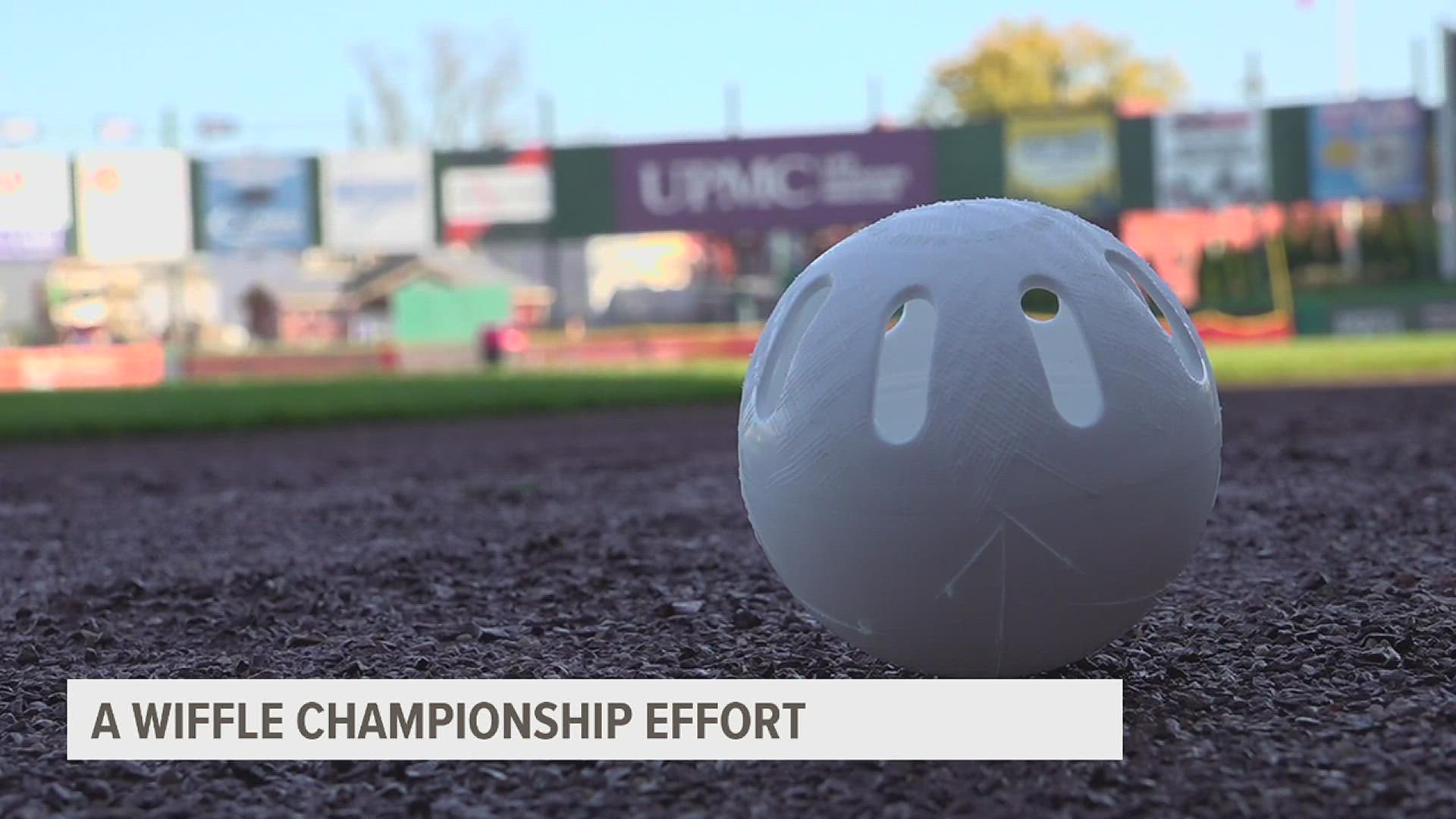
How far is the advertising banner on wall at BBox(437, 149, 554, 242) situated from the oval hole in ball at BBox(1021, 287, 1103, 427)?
1482 inches

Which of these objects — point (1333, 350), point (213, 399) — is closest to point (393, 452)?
point (213, 399)

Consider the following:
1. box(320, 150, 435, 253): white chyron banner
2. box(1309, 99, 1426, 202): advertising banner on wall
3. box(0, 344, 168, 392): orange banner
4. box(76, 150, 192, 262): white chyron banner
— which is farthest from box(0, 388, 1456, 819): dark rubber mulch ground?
box(76, 150, 192, 262): white chyron banner

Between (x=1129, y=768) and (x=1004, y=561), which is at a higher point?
(x=1004, y=561)

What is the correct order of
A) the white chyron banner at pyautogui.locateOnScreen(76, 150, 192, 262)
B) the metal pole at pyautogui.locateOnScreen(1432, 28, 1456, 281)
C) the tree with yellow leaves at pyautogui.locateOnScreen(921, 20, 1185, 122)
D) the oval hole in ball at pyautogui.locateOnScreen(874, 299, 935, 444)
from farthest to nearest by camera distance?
1. the tree with yellow leaves at pyautogui.locateOnScreen(921, 20, 1185, 122)
2. the white chyron banner at pyautogui.locateOnScreen(76, 150, 192, 262)
3. the metal pole at pyautogui.locateOnScreen(1432, 28, 1456, 281)
4. the oval hole in ball at pyautogui.locateOnScreen(874, 299, 935, 444)

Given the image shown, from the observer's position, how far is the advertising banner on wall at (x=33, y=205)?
43.8 metres

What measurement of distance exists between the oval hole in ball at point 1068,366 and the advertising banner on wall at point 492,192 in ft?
124

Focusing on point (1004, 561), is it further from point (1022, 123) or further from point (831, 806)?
point (1022, 123)

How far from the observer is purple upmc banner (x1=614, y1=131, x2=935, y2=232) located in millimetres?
41656

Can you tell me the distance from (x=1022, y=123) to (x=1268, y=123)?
6.46 metres

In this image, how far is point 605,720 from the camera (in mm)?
4727

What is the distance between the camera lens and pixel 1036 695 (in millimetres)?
4520

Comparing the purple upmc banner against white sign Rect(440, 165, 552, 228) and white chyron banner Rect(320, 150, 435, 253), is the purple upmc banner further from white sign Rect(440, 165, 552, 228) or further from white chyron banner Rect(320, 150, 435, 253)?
white chyron banner Rect(320, 150, 435, 253)

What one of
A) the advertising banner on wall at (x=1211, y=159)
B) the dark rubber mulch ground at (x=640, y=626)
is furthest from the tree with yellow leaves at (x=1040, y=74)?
the dark rubber mulch ground at (x=640, y=626)

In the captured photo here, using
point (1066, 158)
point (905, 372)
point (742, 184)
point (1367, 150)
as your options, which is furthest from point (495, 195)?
point (905, 372)
